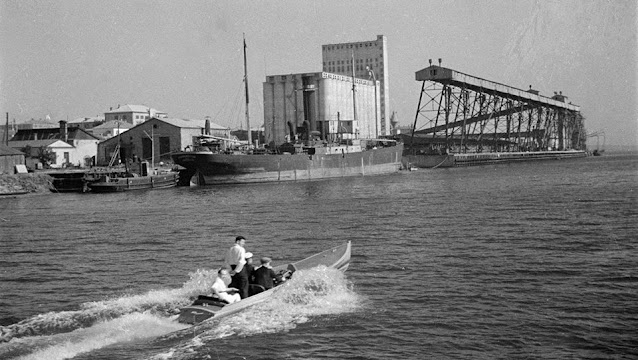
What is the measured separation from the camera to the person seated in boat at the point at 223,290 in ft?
53.7

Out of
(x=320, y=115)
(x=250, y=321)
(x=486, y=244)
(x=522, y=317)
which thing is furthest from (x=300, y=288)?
(x=320, y=115)

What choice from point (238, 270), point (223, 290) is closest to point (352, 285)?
point (238, 270)

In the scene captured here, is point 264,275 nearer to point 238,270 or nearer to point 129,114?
point 238,270

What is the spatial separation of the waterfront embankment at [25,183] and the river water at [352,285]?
91.7 feet

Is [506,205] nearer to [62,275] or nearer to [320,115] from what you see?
[62,275]

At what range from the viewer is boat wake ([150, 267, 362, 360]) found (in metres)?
15.2

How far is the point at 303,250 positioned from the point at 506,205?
19312mm

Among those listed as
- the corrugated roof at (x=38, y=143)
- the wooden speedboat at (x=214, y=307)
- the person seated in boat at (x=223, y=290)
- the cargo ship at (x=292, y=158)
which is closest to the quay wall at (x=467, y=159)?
the cargo ship at (x=292, y=158)

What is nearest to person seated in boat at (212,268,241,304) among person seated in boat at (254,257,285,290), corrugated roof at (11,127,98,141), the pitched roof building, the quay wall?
person seated in boat at (254,257,285,290)

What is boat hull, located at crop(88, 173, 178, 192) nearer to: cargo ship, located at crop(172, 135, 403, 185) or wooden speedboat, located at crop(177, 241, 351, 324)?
cargo ship, located at crop(172, 135, 403, 185)

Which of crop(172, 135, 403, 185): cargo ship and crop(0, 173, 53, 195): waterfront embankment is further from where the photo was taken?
crop(172, 135, 403, 185): cargo ship

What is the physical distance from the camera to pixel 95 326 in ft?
52.5

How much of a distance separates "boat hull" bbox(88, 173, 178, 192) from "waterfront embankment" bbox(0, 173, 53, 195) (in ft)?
17.1

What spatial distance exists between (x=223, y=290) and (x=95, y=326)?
2.97 m
